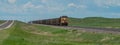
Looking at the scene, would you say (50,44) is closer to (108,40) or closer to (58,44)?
(58,44)

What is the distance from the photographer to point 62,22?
442 ft

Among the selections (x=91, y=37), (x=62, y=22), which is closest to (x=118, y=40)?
(x=91, y=37)

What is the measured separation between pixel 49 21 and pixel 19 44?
11528 cm

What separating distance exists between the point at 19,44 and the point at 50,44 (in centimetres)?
332

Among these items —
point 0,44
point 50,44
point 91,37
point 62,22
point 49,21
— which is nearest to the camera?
point 0,44

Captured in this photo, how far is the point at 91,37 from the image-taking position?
53375mm

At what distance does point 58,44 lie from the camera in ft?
135

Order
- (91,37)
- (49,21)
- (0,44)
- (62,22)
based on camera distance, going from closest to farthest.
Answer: (0,44), (91,37), (62,22), (49,21)

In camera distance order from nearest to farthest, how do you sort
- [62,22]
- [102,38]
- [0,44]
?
1. [0,44]
2. [102,38]
3. [62,22]

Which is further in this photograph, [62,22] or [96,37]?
[62,22]

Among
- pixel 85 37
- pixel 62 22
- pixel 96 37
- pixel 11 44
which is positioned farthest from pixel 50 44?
pixel 62 22

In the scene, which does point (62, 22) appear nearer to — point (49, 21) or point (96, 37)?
point (49, 21)

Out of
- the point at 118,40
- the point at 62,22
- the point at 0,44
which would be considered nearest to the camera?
the point at 0,44

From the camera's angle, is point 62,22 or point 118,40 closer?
point 118,40
